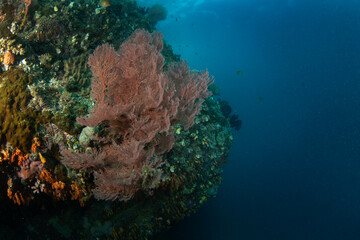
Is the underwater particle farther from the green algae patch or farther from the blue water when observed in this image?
the blue water

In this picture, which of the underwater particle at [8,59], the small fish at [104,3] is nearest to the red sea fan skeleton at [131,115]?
the underwater particle at [8,59]

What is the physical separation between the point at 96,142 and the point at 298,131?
156ft

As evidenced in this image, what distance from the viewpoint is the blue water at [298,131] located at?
23322 mm

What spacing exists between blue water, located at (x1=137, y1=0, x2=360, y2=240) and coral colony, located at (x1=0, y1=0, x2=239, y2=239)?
31.0 ft

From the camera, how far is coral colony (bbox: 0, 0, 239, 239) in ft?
11.1

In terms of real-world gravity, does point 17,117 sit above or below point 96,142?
below

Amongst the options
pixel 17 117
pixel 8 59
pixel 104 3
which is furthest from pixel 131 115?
pixel 104 3

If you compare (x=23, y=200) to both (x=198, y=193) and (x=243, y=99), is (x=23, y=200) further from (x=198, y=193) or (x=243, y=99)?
(x=243, y=99)

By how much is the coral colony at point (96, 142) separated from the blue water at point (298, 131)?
9439 millimetres

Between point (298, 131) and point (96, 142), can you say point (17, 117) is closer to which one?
point (96, 142)

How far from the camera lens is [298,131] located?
41719 millimetres

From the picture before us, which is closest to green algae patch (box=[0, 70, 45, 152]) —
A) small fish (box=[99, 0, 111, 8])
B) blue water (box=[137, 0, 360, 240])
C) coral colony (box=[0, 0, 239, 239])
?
coral colony (box=[0, 0, 239, 239])

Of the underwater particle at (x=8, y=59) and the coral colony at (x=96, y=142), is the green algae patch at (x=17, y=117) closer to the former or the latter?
the coral colony at (x=96, y=142)

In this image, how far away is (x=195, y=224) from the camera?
327 inches
